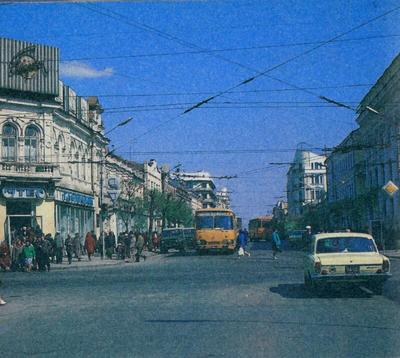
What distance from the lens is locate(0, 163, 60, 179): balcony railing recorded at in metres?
38.1

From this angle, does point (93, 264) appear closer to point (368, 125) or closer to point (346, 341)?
point (346, 341)

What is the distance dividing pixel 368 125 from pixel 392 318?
54.2 m

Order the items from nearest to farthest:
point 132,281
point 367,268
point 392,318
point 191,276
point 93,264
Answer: point 392,318
point 367,268
point 132,281
point 191,276
point 93,264

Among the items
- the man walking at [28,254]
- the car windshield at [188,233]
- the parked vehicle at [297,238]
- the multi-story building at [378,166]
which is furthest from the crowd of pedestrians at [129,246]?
the parked vehicle at [297,238]

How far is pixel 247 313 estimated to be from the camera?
12.6 metres

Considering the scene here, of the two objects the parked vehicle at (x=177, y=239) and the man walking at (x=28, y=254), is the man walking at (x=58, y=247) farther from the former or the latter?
the parked vehicle at (x=177, y=239)

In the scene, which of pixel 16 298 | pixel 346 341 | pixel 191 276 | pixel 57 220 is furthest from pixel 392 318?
pixel 57 220

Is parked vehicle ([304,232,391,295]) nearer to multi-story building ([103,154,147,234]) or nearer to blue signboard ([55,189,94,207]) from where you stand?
blue signboard ([55,189,94,207])

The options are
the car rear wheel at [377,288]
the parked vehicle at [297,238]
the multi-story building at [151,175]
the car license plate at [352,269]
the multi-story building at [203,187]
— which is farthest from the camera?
the multi-story building at [203,187]

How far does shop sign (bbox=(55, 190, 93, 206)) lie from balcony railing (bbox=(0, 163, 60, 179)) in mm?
1961

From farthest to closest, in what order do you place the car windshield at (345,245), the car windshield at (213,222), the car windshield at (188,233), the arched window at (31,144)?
1. the car windshield at (188,233)
2. the car windshield at (213,222)
3. the arched window at (31,144)
4. the car windshield at (345,245)

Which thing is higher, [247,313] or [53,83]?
[53,83]

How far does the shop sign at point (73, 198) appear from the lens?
138 ft

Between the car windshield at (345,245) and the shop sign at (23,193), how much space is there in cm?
2585
